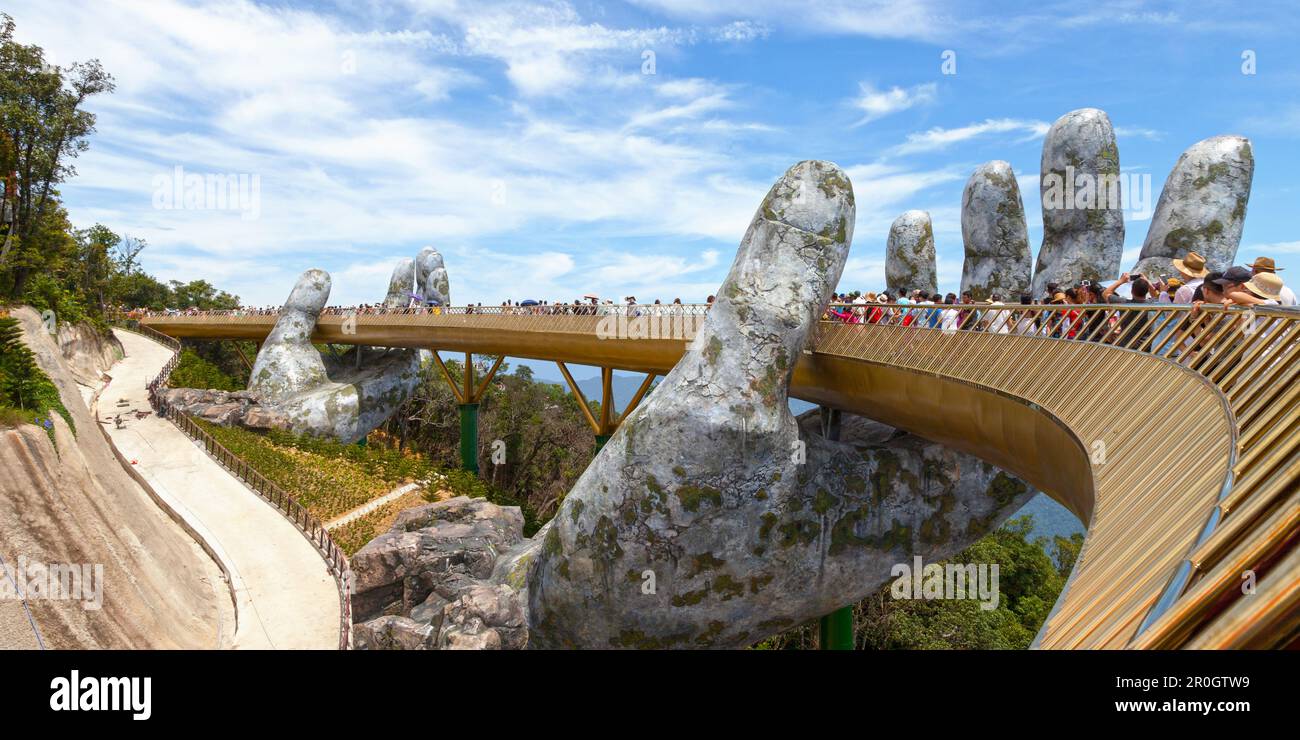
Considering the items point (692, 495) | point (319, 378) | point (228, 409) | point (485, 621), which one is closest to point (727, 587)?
point (692, 495)

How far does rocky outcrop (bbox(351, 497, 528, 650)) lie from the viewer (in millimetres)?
14398

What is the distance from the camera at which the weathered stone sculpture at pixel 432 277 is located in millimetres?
43500

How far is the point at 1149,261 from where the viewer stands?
1577cm

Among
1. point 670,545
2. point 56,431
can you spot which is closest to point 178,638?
point 56,431

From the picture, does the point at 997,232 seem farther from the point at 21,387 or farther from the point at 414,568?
the point at 21,387

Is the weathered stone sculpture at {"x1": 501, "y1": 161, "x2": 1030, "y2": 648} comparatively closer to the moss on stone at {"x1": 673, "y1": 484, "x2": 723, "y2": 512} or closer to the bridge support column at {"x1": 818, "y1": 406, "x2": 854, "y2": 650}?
the moss on stone at {"x1": 673, "y1": 484, "x2": 723, "y2": 512}

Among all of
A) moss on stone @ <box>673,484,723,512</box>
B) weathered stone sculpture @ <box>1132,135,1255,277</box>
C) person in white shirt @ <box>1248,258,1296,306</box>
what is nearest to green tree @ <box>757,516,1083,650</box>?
weathered stone sculpture @ <box>1132,135,1255,277</box>

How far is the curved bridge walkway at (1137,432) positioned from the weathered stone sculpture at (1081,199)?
6.92 m

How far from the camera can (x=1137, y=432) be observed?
5938 millimetres

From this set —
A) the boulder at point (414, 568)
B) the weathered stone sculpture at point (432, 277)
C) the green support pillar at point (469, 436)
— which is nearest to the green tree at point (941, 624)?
the boulder at point (414, 568)

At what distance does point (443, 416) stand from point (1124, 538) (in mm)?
46169

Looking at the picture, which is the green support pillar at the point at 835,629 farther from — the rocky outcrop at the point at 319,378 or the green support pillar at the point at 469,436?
the rocky outcrop at the point at 319,378
